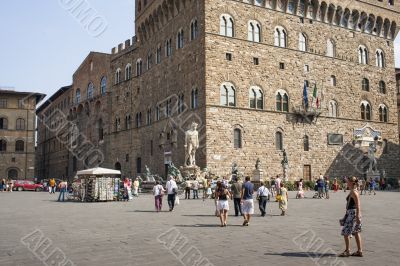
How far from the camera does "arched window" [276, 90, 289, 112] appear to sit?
31.6 metres

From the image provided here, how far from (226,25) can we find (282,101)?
→ 7.10 meters

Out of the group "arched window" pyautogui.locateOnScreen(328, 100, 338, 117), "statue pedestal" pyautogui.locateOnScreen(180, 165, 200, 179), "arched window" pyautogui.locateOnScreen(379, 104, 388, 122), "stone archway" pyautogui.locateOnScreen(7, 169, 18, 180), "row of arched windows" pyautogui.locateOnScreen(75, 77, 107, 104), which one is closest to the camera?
"statue pedestal" pyautogui.locateOnScreen(180, 165, 200, 179)

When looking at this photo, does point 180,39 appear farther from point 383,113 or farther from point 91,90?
point 383,113

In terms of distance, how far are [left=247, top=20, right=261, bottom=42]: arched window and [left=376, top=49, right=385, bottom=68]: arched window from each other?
44.5 feet

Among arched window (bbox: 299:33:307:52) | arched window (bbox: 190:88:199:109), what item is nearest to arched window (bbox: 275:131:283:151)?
arched window (bbox: 190:88:199:109)

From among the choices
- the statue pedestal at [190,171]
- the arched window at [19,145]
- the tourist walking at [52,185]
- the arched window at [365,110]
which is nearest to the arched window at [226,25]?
the statue pedestal at [190,171]

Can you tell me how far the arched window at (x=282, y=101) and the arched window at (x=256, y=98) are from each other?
1.49 meters

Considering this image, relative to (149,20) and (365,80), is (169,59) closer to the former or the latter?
(149,20)

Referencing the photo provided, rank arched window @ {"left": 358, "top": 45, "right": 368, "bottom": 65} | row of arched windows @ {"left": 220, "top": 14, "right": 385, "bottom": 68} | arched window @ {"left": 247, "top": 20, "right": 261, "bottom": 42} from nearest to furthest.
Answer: row of arched windows @ {"left": 220, "top": 14, "right": 385, "bottom": 68}
arched window @ {"left": 247, "top": 20, "right": 261, "bottom": 42}
arched window @ {"left": 358, "top": 45, "right": 368, "bottom": 65}

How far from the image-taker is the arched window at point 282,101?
31.6 metres

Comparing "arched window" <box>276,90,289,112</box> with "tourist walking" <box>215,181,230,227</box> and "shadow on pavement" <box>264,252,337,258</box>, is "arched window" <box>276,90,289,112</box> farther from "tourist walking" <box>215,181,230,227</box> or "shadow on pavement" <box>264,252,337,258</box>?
"shadow on pavement" <box>264,252,337,258</box>

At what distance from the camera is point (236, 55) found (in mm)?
30031

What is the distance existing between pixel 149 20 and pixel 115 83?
8.63m

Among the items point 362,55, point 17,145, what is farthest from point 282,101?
point 17,145
